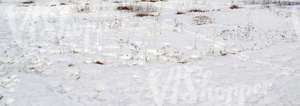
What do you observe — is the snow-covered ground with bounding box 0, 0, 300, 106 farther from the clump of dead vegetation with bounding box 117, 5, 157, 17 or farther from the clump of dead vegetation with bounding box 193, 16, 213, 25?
the clump of dead vegetation with bounding box 117, 5, 157, 17

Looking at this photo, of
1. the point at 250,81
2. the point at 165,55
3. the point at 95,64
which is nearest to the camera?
the point at 250,81

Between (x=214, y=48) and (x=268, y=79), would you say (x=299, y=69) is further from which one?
(x=214, y=48)

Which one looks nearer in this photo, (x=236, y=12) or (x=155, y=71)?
(x=155, y=71)

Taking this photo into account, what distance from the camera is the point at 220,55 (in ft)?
24.8

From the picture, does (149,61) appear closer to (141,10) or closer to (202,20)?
(202,20)

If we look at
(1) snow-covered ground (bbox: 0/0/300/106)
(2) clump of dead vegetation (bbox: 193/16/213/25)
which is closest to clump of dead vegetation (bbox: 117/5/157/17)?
(1) snow-covered ground (bbox: 0/0/300/106)

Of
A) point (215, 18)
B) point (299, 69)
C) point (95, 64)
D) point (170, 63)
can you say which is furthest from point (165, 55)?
point (215, 18)

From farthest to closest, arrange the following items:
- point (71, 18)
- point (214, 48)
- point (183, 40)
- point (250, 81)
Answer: point (71, 18) → point (183, 40) → point (214, 48) → point (250, 81)

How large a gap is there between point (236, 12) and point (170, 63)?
9.13 meters

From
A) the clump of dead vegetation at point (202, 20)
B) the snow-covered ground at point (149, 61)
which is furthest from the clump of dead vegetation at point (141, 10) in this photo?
the clump of dead vegetation at point (202, 20)

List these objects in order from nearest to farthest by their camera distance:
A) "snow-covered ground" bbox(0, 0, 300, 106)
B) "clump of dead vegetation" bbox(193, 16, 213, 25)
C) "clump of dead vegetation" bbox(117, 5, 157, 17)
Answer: "snow-covered ground" bbox(0, 0, 300, 106), "clump of dead vegetation" bbox(193, 16, 213, 25), "clump of dead vegetation" bbox(117, 5, 157, 17)

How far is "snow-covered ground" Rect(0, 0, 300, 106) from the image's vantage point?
5.00 m

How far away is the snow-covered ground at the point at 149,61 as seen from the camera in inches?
197

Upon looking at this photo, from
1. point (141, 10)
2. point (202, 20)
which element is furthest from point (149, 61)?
point (141, 10)
